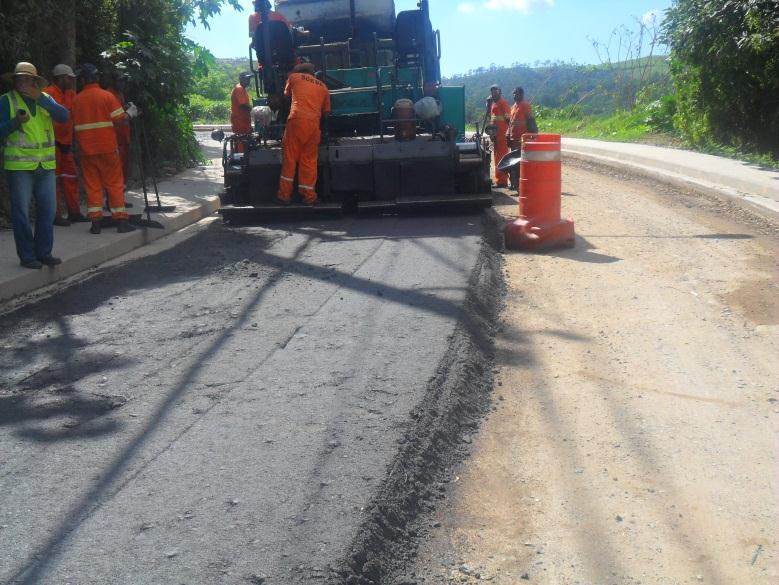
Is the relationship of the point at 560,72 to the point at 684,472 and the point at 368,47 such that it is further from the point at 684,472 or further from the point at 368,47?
the point at 684,472

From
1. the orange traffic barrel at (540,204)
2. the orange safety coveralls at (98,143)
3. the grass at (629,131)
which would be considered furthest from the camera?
the grass at (629,131)

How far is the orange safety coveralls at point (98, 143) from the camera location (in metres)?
10.4

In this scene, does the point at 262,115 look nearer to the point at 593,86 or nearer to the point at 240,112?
the point at 240,112

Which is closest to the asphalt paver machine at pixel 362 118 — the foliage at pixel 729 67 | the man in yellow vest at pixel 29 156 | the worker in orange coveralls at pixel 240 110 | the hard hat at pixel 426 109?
the hard hat at pixel 426 109

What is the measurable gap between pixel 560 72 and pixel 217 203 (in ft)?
175

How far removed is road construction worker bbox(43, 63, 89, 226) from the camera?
423 inches

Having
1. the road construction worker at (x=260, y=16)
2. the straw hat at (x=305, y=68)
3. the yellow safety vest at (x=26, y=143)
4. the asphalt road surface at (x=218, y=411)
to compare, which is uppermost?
the road construction worker at (x=260, y=16)

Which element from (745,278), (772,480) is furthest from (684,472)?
(745,278)

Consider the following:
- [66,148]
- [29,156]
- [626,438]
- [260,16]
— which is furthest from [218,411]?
[260,16]

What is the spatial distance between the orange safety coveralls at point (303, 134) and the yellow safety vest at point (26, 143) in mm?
3258

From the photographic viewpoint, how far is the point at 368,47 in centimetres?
1339

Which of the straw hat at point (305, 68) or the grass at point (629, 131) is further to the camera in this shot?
the grass at point (629, 131)

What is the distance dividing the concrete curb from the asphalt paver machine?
3771 millimetres

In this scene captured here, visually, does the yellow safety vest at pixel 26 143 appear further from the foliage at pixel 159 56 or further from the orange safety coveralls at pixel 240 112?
the orange safety coveralls at pixel 240 112
